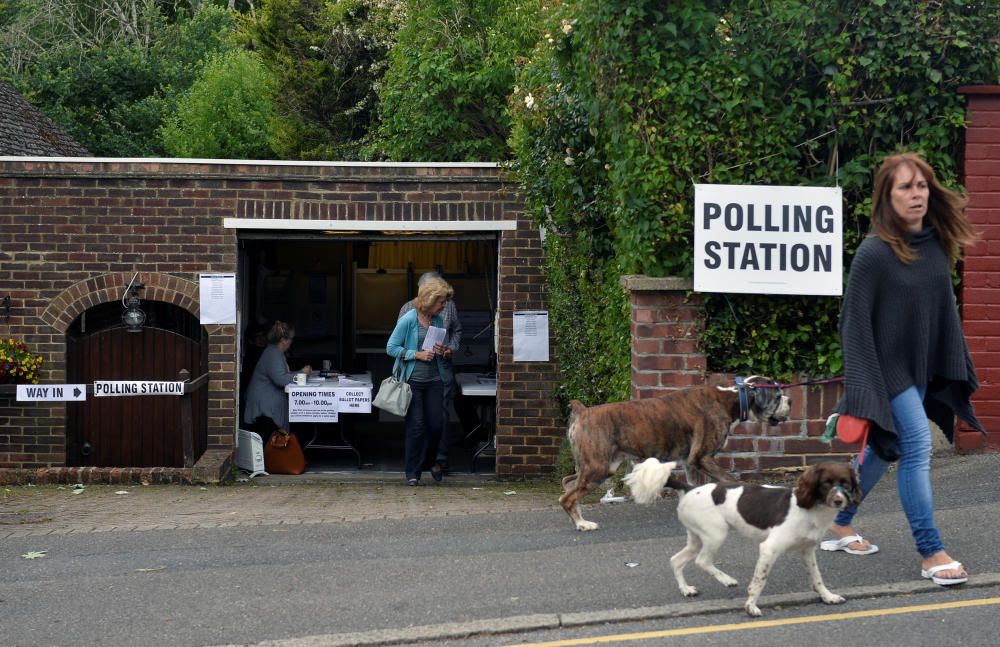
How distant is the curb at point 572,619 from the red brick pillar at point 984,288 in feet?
10.3

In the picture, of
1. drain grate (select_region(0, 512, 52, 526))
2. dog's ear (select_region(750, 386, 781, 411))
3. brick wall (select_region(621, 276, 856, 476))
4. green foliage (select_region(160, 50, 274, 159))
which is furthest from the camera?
green foliage (select_region(160, 50, 274, 159))

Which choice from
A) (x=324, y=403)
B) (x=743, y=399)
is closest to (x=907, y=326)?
(x=743, y=399)

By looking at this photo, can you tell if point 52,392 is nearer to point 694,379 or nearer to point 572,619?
point 694,379

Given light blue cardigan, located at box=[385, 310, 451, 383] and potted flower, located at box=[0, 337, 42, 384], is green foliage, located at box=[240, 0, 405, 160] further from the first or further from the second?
light blue cardigan, located at box=[385, 310, 451, 383]

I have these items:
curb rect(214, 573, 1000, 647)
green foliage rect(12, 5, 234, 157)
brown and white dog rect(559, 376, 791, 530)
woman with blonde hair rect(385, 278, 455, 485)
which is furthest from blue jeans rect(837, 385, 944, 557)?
green foliage rect(12, 5, 234, 157)

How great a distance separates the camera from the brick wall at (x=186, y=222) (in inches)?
488

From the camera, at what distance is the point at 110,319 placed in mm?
13188

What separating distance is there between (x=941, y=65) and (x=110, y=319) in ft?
29.7

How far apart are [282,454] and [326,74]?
19.0m

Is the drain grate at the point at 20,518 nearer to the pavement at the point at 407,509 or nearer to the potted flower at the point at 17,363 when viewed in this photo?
the pavement at the point at 407,509

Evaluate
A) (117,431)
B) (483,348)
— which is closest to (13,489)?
(117,431)

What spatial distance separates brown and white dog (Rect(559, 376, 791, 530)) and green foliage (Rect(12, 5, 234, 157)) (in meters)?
30.3

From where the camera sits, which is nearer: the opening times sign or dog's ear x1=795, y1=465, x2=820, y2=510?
dog's ear x1=795, y1=465, x2=820, y2=510

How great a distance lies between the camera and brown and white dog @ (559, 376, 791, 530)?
24.5ft
